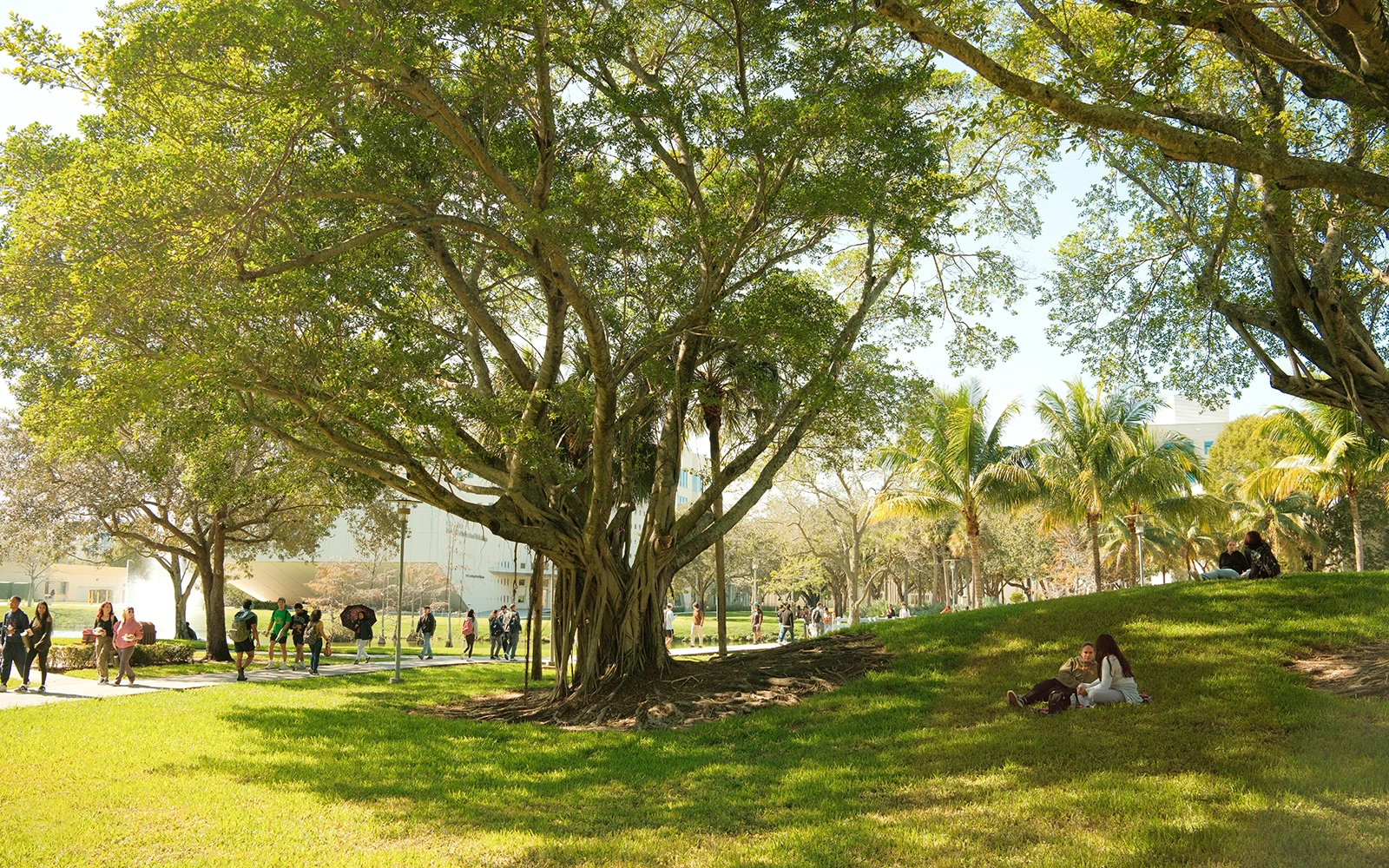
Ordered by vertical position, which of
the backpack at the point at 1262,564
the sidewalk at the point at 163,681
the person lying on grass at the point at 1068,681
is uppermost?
the backpack at the point at 1262,564

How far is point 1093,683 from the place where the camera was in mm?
9961

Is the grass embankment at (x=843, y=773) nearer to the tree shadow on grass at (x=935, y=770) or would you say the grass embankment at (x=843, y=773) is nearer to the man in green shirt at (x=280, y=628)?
the tree shadow on grass at (x=935, y=770)

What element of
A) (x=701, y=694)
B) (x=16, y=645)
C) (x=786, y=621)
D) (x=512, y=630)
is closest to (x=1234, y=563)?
(x=701, y=694)

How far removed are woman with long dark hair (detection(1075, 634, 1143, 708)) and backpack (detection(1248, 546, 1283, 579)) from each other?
7.80 m

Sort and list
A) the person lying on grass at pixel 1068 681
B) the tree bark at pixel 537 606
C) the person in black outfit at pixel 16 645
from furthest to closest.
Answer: the tree bark at pixel 537 606 < the person in black outfit at pixel 16 645 < the person lying on grass at pixel 1068 681

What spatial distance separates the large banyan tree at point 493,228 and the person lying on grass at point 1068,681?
397 cm

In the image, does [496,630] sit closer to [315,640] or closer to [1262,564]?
[315,640]

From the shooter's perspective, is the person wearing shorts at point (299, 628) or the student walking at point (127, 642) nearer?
the student walking at point (127, 642)

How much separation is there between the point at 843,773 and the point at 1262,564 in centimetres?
1120

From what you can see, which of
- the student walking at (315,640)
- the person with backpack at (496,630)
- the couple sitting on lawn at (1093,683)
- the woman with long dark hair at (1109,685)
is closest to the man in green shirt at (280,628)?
the student walking at (315,640)

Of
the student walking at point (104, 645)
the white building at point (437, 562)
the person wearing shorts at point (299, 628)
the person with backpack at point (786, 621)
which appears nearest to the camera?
the student walking at point (104, 645)

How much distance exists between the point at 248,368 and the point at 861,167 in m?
8.14

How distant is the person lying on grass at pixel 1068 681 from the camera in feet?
33.1

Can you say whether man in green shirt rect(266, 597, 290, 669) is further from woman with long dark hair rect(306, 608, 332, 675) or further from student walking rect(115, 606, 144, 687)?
student walking rect(115, 606, 144, 687)
